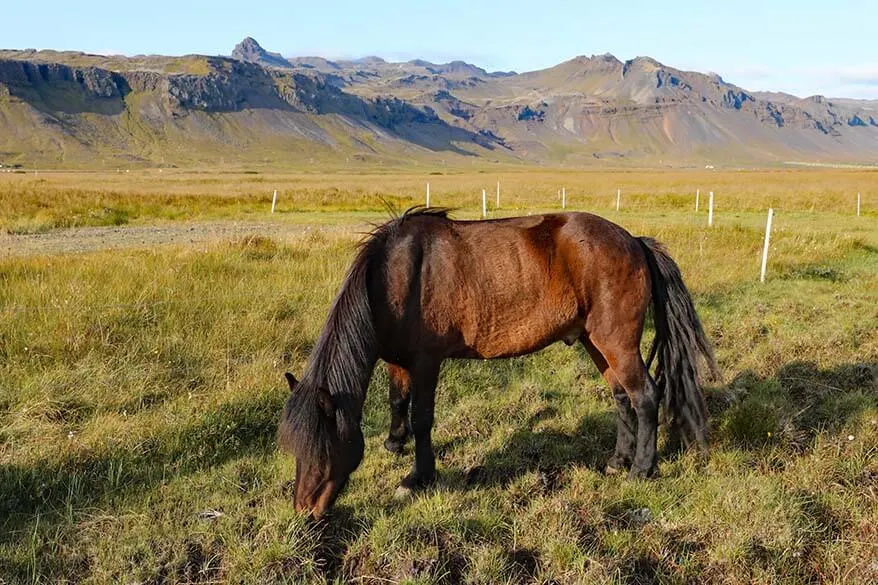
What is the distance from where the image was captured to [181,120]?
197 metres

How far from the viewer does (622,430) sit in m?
4.79

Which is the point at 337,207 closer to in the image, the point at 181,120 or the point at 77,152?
the point at 77,152

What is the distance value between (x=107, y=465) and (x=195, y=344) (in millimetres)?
2267

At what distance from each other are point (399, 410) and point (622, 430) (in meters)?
1.79

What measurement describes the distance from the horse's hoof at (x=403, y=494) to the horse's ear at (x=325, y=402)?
3.06 ft

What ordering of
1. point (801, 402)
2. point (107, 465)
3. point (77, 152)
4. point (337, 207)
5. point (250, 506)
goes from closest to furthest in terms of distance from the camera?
point (250, 506) → point (107, 465) → point (801, 402) → point (337, 207) → point (77, 152)

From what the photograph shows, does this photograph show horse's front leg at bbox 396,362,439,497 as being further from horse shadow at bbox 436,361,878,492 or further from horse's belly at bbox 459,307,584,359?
horse's belly at bbox 459,307,584,359

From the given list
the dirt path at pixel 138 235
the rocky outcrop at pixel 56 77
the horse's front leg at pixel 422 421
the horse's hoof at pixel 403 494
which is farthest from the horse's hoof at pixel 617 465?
the rocky outcrop at pixel 56 77

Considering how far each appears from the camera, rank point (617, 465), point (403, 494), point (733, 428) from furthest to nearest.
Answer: point (733, 428) < point (617, 465) < point (403, 494)

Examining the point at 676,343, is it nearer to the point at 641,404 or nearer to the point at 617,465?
the point at 641,404

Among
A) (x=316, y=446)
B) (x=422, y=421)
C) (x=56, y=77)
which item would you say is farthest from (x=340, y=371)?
(x=56, y=77)

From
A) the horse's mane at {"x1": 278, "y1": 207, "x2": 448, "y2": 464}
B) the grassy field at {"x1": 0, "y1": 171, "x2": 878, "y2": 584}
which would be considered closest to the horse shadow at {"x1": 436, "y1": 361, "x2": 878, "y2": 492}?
the grassy field at {"x1": 0, "y1": 171, "x2": 878, "y2": 584}

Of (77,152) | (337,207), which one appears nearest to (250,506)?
(337,207)

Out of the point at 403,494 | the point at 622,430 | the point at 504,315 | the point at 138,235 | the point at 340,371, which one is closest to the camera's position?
the point at 340,371
